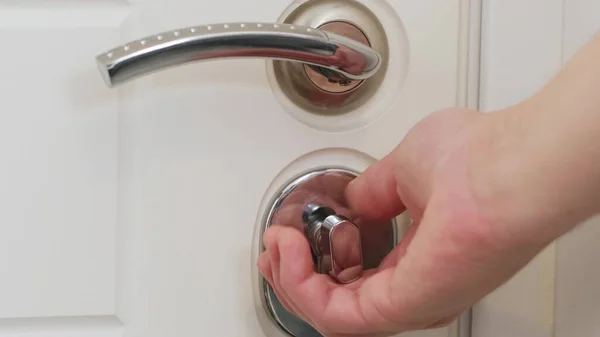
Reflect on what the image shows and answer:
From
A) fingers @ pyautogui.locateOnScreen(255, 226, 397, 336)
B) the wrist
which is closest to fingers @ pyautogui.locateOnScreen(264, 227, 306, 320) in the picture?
fingers @ pyautogui.locateOnScreen(255, 226, 397, 336)

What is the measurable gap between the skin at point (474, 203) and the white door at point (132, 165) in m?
0.07

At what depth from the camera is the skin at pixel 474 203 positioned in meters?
0.22

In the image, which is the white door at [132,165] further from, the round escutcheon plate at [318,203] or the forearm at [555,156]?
the forearm at [555,156]

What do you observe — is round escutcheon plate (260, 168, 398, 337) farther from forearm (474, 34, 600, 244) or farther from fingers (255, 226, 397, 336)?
forearm (474, 34, 600, 244)

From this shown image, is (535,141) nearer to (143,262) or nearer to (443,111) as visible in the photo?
(443,111)

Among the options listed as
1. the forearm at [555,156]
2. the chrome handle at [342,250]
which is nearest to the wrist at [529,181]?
the forearm at [555,156]

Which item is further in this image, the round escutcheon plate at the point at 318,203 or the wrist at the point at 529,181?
the round escutcheon plate at the point at 318,203

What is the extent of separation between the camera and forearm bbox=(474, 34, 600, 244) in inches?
8.3

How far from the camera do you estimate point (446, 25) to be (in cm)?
37

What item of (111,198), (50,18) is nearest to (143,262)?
(111,198)

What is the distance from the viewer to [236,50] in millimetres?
322

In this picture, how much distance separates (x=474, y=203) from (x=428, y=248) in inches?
1.0

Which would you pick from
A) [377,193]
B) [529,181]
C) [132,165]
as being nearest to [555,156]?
[529,181]

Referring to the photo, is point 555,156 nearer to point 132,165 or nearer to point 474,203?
point 474,203
